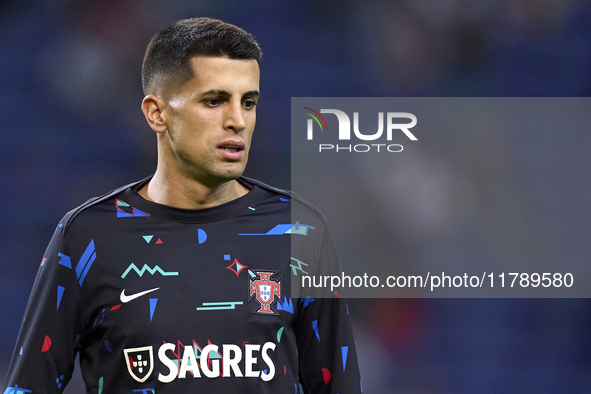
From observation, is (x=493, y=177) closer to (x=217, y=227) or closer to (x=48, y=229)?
(x=217, y=227)

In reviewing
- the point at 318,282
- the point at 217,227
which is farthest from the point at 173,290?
the point at 318,282

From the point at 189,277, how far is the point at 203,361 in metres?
0.25

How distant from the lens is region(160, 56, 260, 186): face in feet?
6.67

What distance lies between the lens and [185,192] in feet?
7.04

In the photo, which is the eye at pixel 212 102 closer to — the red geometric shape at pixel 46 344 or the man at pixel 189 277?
the man at pixel 189 277

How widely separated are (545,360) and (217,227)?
236cm

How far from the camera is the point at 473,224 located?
3.14 m

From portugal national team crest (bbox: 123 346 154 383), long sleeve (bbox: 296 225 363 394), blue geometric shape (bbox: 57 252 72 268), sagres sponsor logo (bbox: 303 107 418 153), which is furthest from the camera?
sagres sponsor logo (bbox: 303 107 418 153)

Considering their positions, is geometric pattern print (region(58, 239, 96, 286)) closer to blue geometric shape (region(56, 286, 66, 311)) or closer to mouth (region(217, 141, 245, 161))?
blue geometric shape (region(56, 286, 66, 311))

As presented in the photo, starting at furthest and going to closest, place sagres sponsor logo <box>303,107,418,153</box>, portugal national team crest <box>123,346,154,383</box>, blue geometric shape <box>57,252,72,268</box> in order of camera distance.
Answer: sagres sponsor logo <box>303,107,418,153</box>
blue geometric shape <box>57,252,72,268</box>
portugal national team crest <box>123,346,154,383</box>

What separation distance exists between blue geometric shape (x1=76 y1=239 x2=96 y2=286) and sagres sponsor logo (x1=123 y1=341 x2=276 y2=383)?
27cm

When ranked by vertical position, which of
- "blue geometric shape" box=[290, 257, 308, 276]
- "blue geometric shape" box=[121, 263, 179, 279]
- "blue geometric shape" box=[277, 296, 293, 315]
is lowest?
"blue geometric shape" box=[277, 296, 293, 315]

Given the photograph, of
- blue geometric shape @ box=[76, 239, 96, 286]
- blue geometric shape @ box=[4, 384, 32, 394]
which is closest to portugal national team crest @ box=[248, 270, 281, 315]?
blue geometric shape @ box=[76, 239, 96, 286]

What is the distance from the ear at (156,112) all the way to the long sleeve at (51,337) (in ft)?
1.57
